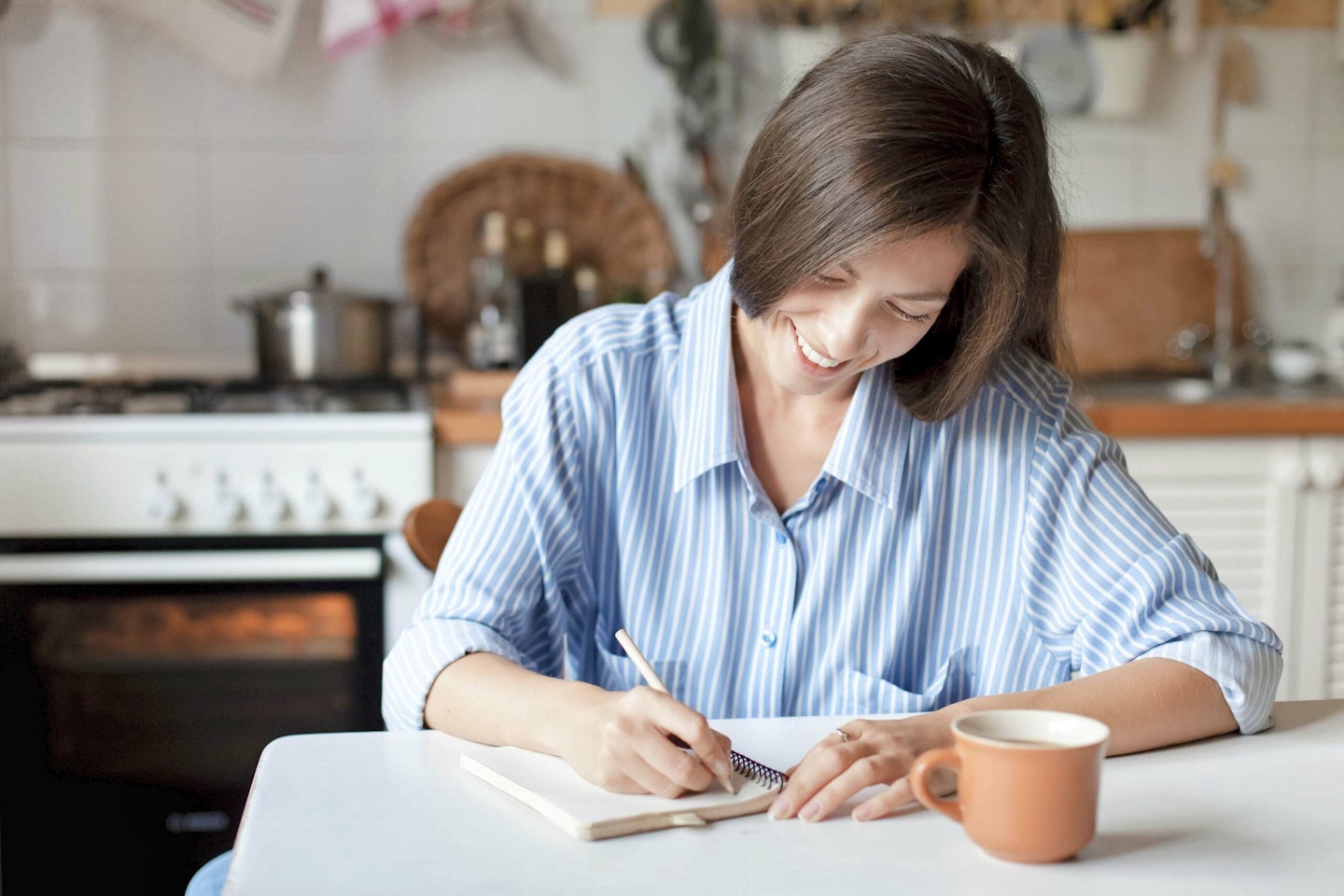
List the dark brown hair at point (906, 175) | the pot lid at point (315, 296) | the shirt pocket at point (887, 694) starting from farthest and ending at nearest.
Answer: the pot lid at point (315, 296), the shirt pocket at point (887, 694), the dark brown hair at point (906, 175)

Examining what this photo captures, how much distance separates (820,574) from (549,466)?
0.26m

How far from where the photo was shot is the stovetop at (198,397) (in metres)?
1.96

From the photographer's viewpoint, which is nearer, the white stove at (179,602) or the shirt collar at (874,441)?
the shirt collar at (874,441)

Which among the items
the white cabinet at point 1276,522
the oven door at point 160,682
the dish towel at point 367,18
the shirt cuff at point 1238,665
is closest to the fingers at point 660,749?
the shirt cuff at point 1238,665

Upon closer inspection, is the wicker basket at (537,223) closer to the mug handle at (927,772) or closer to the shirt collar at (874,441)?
the shirt collar at (874,441)

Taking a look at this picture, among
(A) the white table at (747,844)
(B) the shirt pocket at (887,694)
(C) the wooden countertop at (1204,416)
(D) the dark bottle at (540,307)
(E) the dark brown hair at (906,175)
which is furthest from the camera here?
(D) the dark bottle at (540,307)

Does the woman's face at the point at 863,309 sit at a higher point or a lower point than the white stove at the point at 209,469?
higher

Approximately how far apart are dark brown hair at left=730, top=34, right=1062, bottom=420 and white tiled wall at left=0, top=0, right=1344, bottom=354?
1446 mm

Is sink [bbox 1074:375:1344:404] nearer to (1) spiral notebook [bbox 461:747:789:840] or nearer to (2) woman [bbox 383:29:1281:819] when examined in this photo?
(2) woman [bbox 383:29:1281:819]

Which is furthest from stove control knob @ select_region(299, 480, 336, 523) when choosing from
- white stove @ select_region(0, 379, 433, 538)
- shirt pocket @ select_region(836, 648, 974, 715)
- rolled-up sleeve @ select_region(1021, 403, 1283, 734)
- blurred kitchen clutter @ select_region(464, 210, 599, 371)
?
rolled-up sleeve @ select_region(1021, 403, 1283, 734)

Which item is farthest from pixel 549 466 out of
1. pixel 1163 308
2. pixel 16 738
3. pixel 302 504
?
pixel 1163 308

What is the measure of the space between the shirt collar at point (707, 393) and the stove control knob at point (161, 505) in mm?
995

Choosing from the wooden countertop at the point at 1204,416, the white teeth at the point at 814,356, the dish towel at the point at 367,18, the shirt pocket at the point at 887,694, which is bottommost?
the shirt pocket at the point at 887,694

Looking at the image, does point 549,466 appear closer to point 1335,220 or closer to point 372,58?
point 372,58
